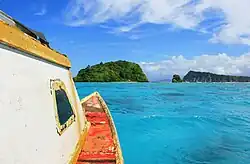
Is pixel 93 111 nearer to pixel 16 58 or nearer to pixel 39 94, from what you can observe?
pixel 39 94

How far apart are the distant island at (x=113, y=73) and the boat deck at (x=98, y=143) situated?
115380 millimetres

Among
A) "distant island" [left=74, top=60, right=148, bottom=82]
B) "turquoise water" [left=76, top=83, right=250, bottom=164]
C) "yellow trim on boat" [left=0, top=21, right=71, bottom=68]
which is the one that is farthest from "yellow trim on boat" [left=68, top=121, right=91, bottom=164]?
"distant island" [left=74, top=60, right=148, bottom=82]

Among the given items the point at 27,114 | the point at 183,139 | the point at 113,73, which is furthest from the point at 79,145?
the point at 113,73

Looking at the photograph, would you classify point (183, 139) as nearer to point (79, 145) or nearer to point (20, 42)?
point (79, 145)

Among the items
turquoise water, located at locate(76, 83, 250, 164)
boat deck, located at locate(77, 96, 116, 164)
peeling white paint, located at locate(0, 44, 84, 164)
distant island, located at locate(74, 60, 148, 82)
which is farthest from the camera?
distant island, located at locate(74, 60, 148, 82)

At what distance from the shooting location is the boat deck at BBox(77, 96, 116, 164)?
4.34m

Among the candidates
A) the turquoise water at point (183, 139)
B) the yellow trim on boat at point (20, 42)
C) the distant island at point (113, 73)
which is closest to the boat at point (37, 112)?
the yellow trim on boat at point (20, 42)

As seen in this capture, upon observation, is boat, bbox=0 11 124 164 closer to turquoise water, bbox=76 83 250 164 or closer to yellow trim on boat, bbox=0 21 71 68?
yellow trim on boat, bbox=0 21 71 68

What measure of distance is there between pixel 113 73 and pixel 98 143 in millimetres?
124024

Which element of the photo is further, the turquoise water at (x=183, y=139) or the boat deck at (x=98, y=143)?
the turquoise water at (x=183, y=139)

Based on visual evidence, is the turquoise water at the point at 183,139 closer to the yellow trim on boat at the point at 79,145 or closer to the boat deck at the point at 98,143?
the boat deck at the point at 98,143

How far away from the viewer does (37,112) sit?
3.09 metres

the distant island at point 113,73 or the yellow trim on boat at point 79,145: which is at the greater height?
the distant island at point 113,73

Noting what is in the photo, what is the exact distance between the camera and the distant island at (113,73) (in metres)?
125
